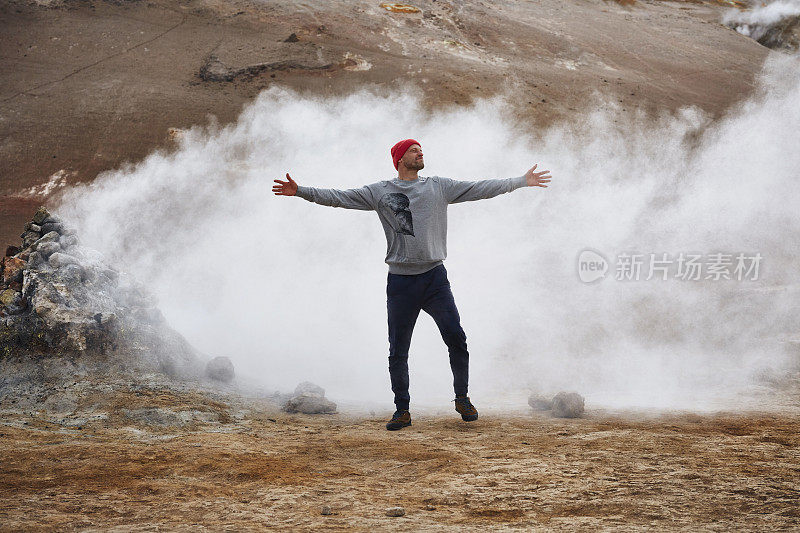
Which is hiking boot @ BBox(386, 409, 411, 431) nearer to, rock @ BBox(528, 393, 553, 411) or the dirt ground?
the dirt ground

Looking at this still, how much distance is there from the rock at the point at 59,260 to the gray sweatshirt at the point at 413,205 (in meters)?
2.12

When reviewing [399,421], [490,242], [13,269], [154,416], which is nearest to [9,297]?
[13,269]

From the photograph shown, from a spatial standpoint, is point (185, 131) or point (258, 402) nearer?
point (258, 402)

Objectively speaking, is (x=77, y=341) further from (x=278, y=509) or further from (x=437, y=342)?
(x=437, y=342)

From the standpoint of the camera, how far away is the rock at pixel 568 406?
3666mm

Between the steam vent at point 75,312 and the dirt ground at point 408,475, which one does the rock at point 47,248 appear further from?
the dirt ground at point 408,475

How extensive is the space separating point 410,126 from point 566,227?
8.71ft

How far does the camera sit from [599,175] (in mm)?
8578

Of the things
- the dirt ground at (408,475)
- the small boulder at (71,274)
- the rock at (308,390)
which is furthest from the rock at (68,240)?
the rock at (308,390)

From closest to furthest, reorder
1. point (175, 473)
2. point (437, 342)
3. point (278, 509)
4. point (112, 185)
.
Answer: point (278, 509)
point (175, 473)
point (437, 342)
point (112, 185)

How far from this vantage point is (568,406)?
367cm

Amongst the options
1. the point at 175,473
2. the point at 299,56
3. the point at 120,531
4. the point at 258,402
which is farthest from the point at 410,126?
the point at 120,531

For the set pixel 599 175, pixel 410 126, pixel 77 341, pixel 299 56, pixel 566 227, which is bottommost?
pixel 77 341

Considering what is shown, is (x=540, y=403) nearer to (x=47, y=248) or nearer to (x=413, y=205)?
(x=413, y=205)
